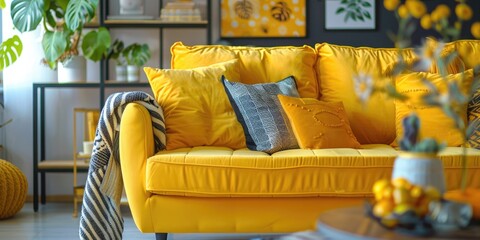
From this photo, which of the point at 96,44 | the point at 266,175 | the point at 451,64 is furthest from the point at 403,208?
the point at 96,44

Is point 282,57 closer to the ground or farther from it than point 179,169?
farther from it

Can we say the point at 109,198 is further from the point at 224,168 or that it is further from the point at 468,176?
the point at 468,176

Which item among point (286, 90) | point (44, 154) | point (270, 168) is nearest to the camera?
point (270, 168)

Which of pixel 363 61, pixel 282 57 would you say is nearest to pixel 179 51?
pixel 282 57

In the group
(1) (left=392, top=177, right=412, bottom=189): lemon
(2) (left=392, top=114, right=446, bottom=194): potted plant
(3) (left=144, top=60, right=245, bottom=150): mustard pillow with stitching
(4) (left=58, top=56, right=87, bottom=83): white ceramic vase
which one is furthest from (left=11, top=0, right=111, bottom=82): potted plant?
(1) (left=392, top=177, right=412, bottom=189): lemon

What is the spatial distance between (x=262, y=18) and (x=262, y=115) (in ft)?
6.45

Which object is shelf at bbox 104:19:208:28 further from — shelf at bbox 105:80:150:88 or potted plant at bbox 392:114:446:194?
potted plant at bbox 392:114:446:194

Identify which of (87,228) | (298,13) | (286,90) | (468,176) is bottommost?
(87,228)

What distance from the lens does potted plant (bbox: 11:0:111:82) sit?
514cm

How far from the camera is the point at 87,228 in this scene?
3764mm

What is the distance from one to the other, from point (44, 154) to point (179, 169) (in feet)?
7.78

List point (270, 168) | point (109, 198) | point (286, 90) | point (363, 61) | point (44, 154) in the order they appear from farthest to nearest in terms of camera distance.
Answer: point (44, 154) < point (363, 61) < point (286, 90) < point (109, 198) < point (270, 168)

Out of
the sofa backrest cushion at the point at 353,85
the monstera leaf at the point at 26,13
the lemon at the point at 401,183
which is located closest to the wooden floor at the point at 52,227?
the sofa backrest cushion at the point at 353,85

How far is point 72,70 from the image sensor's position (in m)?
5.49
